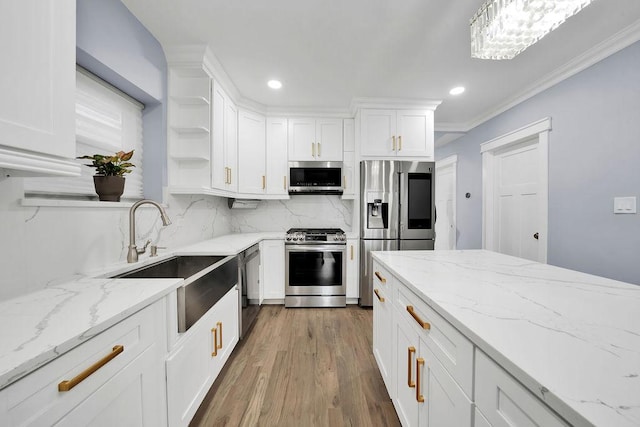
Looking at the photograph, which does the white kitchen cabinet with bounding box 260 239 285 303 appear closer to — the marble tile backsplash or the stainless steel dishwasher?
the stainless steel dishwasher

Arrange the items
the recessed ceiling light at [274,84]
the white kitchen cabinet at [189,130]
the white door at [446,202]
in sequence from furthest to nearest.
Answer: the white door at [446,202], the recessed ceiling light at [274,84], the white kitchen cabinet at [189,130]

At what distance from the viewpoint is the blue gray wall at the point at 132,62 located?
4.27 feet

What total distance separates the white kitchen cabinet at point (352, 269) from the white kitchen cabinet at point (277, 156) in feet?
3.65

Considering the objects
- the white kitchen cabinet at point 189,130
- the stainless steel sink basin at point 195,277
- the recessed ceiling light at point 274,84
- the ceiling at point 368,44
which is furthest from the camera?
the recessed ceiling light at point 274,84

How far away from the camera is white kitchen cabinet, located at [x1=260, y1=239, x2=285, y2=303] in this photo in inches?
113

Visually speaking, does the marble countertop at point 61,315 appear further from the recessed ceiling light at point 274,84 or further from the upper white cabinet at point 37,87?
the recessed ceiling light at point 274,84

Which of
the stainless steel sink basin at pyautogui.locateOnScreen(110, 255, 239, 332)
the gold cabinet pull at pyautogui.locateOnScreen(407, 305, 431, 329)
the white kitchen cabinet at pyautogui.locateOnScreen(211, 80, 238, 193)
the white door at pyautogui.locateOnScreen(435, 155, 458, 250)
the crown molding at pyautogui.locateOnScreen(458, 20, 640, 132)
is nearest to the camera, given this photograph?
the gold cabinet pull at pyautogui.locateOnScreen(407, 305, 431, 329)

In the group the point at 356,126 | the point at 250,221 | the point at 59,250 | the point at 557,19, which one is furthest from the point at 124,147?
the point at 557,19

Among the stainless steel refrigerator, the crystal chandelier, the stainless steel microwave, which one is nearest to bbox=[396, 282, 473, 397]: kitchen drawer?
the crystal chandelier

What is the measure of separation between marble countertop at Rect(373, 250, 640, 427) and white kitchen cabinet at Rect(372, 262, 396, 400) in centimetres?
28

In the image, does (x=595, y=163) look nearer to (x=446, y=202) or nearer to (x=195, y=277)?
(x=446, y=202)

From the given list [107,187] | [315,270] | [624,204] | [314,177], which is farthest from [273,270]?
[624,204]

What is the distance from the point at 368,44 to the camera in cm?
192

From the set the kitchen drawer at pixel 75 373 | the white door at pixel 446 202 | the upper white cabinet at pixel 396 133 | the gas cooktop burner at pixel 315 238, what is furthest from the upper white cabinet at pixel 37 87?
the white door at pixel 446 202
